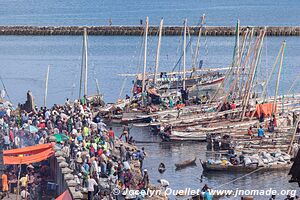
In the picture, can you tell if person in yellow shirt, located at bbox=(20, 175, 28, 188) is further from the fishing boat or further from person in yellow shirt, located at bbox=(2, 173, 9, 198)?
the fishing boat

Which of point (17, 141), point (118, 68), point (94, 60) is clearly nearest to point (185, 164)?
point (17, 141)

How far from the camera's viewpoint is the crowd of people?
3441cm

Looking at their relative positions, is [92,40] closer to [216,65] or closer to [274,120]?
[216,65]

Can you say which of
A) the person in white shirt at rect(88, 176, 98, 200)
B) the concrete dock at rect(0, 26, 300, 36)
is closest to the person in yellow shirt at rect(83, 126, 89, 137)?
the person in white shirt at rect(88, 176, 98, 200)

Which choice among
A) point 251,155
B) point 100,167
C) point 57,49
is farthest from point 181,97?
point 57,49

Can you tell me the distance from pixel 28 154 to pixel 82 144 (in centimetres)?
458

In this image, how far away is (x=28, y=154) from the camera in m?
35.1

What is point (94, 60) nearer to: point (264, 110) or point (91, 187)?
point (264, 110)

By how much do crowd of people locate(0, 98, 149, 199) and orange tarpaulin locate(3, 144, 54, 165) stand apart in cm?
72

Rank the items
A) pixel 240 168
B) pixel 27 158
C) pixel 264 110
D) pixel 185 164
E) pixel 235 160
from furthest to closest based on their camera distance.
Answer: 1. pixel 264 110
2. pixel 185 164
3. pixel 235 160
4. pixel 240 168
5. pixel 27 158

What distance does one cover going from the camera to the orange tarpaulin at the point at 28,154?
3474 centimetres

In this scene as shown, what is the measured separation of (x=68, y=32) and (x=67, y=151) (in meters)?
107

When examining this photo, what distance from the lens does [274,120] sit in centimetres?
5569

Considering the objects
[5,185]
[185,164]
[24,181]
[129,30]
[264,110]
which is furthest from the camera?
[129,30]
